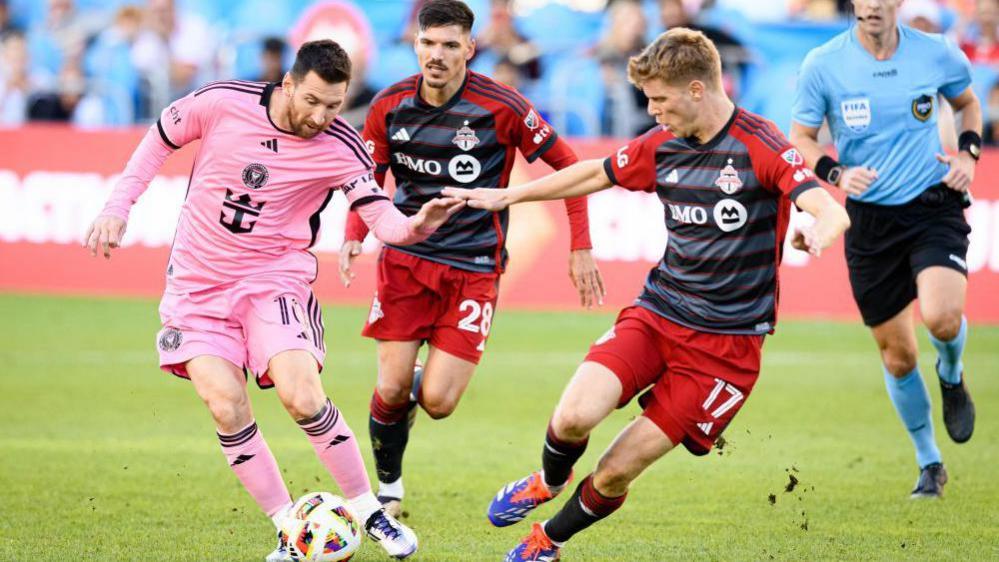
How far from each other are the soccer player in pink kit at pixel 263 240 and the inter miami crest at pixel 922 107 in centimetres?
296

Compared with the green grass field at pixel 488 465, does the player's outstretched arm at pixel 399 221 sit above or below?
above

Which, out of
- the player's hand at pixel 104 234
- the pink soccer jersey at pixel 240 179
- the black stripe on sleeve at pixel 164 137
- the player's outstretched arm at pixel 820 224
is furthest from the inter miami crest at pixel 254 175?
the player's outstretched arm at pixel 820 224

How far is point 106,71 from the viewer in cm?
1788

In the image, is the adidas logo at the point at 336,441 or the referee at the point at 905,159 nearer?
the adidas logo at the point at 336,441

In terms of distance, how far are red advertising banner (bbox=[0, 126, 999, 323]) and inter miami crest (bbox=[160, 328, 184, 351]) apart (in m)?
8.41

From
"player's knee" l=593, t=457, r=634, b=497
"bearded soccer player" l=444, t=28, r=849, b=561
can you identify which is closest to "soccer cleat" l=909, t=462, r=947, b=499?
"bearded soccer player" l=444, t=28, r=849, b=561

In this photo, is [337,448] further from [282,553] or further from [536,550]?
[536,550]

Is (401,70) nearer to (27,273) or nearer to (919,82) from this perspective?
(27,273)

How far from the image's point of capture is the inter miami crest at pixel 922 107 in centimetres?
753

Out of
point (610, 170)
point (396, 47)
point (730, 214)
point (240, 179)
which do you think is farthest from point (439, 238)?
point (396, 47)

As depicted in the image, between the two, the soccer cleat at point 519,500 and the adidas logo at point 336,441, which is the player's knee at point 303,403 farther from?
the soccer cleat at point 519,500

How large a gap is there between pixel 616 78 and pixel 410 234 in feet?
32.7

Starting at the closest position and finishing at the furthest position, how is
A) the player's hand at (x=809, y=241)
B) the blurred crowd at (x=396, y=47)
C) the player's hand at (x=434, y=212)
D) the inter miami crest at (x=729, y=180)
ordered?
1. the player's hand at (x=809, y=241)
2. the inter miami crest at (x=729, y=180)
3. the player's hand at (x=434, y=212)
4. the blurred crowd at (x=396, y=47)

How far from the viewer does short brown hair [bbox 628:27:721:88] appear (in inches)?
219
